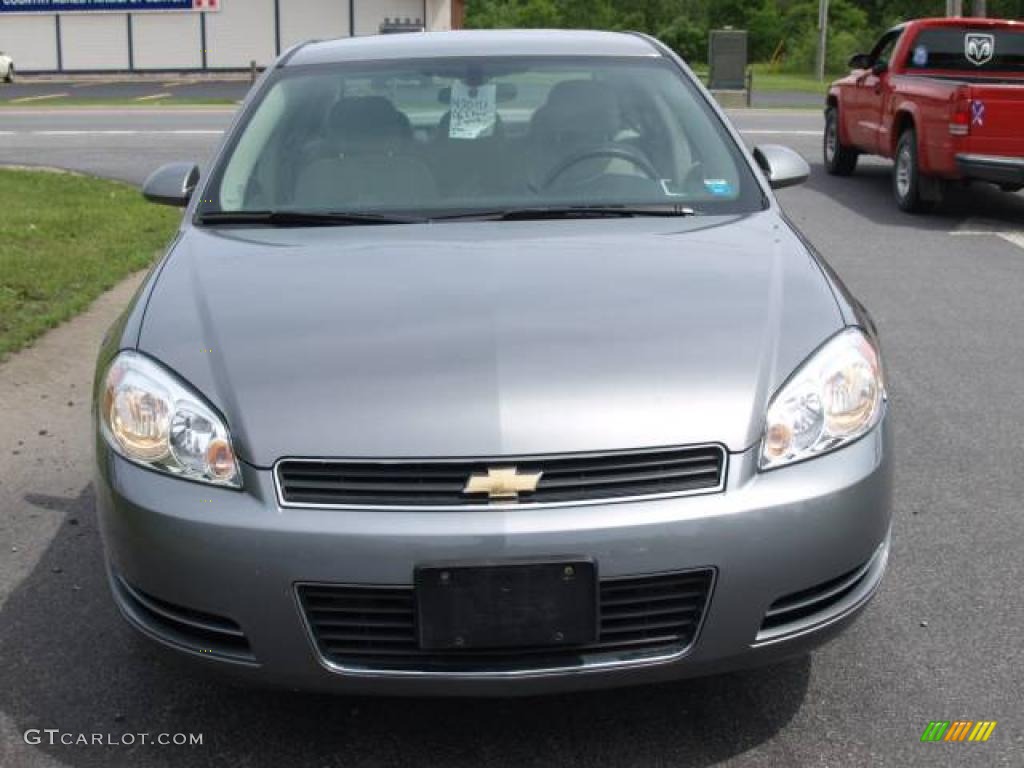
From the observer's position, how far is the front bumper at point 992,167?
37.1 feet

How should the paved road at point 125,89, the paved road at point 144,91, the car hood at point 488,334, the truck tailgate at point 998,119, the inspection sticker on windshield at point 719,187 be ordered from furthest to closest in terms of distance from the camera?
the paved road at point 125,89 < the paved road at point 144,91 < the truck tailgate at point 998,119 < the inspection sticker on windshield at point 719,187 < the car hood at point 488,334

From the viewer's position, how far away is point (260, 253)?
12.5 ft

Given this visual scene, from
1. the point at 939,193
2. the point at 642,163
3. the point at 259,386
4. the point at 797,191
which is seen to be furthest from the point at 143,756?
the point at 797,191

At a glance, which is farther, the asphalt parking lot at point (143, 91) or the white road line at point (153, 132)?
the asphalt parking lot at point (143, 91)

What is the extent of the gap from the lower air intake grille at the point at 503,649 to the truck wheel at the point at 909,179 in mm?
9916

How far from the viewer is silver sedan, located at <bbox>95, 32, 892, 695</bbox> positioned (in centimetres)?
285

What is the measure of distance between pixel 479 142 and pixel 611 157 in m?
0.43

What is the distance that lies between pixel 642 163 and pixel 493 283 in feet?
3.83

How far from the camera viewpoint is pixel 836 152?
15070 mm

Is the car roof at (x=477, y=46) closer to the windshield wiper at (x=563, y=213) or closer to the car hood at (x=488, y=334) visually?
the windshield wiper at (x=563, y=213)

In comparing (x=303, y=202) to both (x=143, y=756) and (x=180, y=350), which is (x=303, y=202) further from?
(x=143, y=756)

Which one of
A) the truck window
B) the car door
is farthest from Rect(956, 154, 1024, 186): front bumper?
the truck window

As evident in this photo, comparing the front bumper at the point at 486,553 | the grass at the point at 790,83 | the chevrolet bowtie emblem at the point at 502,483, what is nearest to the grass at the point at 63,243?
the front bumper at the point at 486,553

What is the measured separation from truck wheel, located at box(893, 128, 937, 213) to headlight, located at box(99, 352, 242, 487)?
32.9 ft
